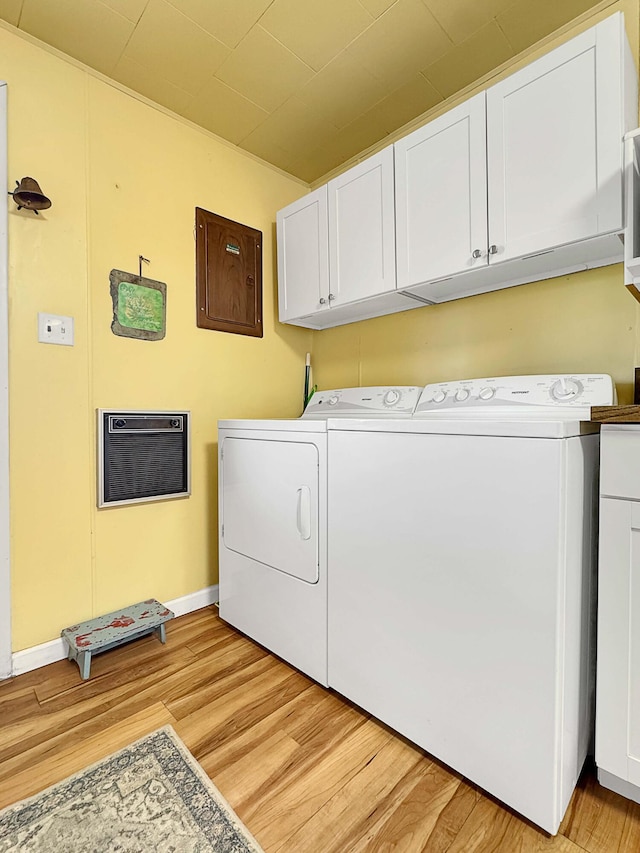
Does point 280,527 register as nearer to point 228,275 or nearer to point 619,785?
point 619,785

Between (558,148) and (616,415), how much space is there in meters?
0.90

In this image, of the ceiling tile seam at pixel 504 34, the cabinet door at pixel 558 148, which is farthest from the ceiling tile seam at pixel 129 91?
the cabinet door at pixel 558 148

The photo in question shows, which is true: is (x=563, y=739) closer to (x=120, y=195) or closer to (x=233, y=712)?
(x=233, y=712)

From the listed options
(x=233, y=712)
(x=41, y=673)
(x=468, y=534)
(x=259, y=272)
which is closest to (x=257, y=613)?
(x=233, y=712)

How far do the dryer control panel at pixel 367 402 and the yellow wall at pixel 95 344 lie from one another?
1.59 ft

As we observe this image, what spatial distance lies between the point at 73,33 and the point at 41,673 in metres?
2.44

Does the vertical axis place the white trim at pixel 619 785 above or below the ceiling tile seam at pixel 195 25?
below

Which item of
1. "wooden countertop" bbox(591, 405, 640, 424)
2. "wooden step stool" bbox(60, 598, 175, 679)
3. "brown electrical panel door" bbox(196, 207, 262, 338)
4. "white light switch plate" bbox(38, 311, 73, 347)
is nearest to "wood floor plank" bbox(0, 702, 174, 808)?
"wooden step stool" bbox(60, 598, 175, 679)

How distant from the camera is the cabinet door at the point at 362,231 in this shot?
1735mm

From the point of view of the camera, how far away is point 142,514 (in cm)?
189

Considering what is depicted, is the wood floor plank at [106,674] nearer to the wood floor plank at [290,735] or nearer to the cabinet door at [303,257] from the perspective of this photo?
the wood floor plank at [290,735]

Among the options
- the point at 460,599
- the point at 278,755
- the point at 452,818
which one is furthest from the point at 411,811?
the point at 460,599

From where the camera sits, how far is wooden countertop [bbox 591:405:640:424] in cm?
91

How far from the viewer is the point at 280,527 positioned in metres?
1.60
